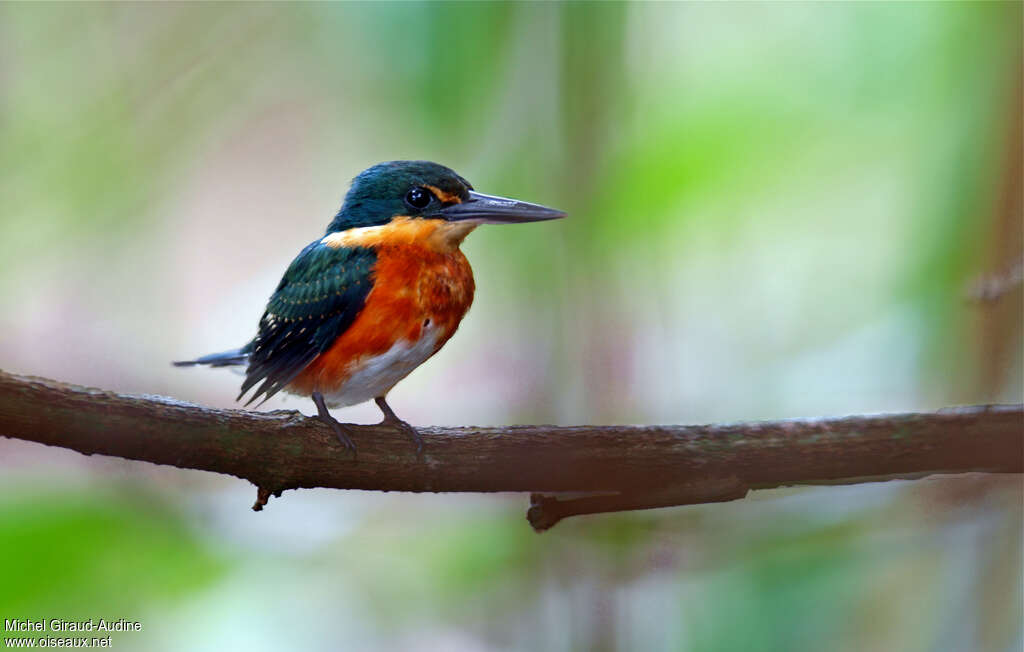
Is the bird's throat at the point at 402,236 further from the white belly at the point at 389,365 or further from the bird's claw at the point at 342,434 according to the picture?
the bird's claw at the point at 342,434

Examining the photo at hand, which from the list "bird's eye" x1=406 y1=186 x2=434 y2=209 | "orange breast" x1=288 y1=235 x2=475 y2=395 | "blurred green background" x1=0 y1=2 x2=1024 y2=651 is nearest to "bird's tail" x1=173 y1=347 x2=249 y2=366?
"blurred green background" x1=0 y1=2 x2=1024 y2=651

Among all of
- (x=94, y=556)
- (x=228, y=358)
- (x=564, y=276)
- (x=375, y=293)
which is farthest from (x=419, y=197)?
(x=94, y=556)

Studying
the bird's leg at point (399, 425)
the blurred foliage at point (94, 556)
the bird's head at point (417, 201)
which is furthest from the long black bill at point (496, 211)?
the blurred foliage at point (94, 556)

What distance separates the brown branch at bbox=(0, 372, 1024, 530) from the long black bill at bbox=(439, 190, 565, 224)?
256 mm

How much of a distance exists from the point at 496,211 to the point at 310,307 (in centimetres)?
33

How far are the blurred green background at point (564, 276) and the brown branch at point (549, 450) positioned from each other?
5 cm

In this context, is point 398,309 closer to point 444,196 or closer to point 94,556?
point 444,196

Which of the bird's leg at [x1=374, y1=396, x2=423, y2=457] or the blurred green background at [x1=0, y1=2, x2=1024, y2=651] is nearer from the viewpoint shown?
the blurred green background at [x1=0, y1=2, x2=1024, y2=651]

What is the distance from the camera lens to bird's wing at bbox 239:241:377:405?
138 cm

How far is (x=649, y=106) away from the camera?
1.49 metres

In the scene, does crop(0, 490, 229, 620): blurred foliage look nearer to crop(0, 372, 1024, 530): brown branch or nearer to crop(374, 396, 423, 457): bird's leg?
crop(0, 372, 1024, 530): brown branch

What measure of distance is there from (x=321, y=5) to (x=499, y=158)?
458 mm

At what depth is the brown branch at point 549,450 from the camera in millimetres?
963

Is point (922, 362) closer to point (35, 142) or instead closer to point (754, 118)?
point (754, 118)
